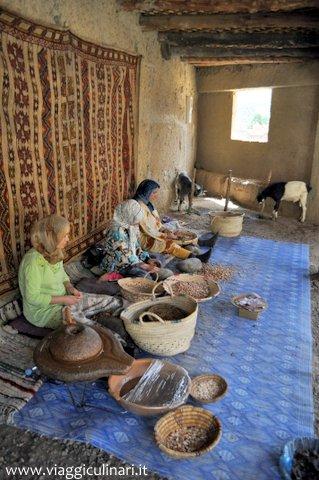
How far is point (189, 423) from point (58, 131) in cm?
283

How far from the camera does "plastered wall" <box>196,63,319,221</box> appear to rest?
8.07 metres

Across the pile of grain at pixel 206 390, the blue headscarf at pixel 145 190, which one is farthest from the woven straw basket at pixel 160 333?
the blue headscarf at pixel 145 190

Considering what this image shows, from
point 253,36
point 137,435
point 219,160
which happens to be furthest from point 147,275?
point 219,160

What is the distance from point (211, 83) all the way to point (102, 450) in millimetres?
8892

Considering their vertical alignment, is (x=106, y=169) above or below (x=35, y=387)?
above

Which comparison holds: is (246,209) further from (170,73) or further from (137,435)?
(137,435)

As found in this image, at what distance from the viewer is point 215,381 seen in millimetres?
2729

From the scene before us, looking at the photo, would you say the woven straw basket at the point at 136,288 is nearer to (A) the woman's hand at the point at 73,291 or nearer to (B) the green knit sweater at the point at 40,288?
(A) the woman's hand at the point at 73,291

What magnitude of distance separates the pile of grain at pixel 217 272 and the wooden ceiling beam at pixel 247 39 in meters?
3.70

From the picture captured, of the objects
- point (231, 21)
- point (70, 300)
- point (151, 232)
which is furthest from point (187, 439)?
point (231, 21)

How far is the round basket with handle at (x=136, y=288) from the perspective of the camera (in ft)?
11.5

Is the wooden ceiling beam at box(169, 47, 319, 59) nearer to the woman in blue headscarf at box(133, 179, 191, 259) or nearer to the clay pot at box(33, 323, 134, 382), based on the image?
the woman in blue headscarf at box(133, 179, 191, 259)

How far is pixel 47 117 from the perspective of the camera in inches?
140

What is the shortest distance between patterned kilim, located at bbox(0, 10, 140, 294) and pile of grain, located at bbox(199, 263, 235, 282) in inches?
55.0
